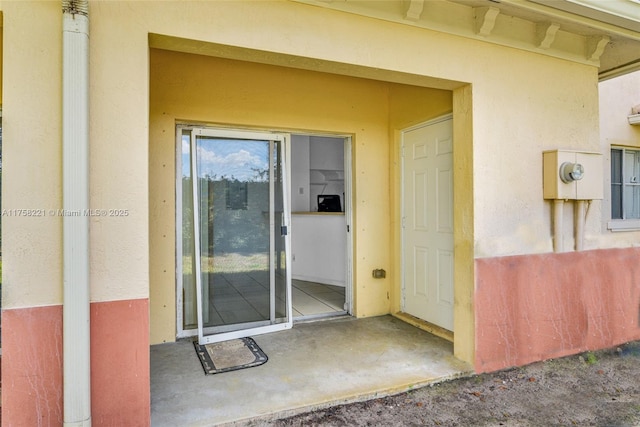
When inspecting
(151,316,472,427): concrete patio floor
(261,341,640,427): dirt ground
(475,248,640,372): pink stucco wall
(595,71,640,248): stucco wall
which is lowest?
(261,341,640,427): dirt ground

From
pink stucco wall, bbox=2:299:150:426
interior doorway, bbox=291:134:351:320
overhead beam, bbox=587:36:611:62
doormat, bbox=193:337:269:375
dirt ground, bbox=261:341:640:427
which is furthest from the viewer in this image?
interior doorway, bbox=291:134:351:320

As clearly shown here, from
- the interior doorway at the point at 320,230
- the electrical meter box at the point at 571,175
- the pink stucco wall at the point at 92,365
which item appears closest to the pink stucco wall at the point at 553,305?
the electrical meter box at the point at 571,175

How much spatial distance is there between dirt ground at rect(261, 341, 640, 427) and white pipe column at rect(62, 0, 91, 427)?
1.06 m

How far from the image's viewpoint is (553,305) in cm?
309

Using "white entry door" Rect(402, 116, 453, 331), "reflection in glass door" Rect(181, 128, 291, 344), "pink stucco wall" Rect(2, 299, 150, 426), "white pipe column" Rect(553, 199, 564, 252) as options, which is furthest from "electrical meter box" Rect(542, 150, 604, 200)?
"pink stucco wall" Rect(2, 299, 150, 426)

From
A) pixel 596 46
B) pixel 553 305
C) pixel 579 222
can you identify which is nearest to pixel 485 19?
pixel 596 46

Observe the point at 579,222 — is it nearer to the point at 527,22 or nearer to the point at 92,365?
the point at 527,22

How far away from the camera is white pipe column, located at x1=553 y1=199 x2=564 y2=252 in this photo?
3.06m

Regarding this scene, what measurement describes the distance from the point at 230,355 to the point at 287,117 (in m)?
2.27

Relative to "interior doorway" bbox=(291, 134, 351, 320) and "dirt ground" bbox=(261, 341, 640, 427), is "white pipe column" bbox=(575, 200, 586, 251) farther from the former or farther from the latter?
"interior doorway" bbox=(291, 134, 351, 320)

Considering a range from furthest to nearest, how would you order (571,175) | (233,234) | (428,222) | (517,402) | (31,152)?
(428,222) → (233,234) → (571,175) → (517,402) → (31,152)

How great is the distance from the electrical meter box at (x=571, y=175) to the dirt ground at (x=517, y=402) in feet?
4.58

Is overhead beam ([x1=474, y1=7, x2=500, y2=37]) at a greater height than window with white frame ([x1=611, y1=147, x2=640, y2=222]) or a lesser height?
greater

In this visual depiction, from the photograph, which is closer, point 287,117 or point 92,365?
point 92,365
